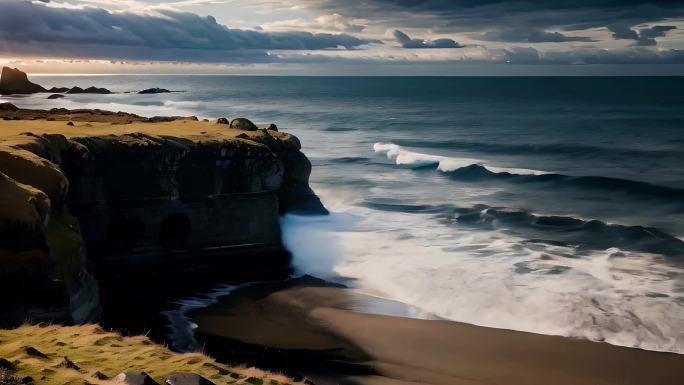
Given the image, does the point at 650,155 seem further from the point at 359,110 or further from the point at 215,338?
the point at 359,110

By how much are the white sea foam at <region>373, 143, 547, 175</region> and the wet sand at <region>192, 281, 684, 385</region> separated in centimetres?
3916

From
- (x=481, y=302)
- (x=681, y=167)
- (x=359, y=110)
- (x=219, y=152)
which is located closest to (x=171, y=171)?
(x=219, y=152)

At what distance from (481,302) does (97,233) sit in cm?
1782

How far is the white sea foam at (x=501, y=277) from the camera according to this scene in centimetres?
2727

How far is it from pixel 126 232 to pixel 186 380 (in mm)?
21778

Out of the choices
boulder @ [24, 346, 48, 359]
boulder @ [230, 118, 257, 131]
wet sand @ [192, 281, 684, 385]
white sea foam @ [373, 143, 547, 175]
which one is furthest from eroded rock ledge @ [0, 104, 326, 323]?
white sea foam @ [373, 143, 547, 175]

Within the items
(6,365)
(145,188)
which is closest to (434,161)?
(145,188)

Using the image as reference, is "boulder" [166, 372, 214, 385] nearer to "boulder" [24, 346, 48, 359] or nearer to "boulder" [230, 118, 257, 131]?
"boulder" [24, 346, 48, 359]

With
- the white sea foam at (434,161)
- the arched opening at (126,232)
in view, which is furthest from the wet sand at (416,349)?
the white sea foam at (434,161)

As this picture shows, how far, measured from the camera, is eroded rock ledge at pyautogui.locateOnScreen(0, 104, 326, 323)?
26.0m

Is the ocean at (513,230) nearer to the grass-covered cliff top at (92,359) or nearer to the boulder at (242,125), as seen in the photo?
the boulder at (242,125)

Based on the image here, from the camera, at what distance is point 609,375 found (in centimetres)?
2302

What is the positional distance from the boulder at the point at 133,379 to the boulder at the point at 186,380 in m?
0.36

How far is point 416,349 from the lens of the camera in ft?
83.1
